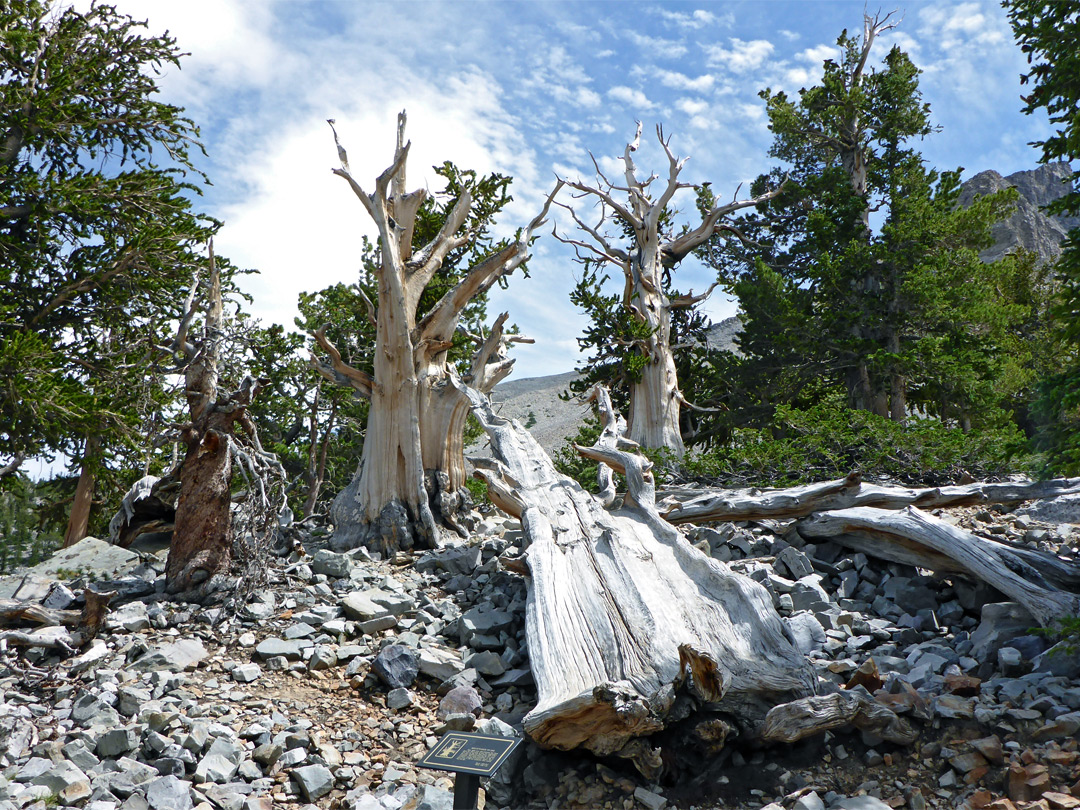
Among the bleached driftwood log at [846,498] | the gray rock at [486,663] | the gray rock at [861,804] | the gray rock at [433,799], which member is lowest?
the gray rock at [861,804]

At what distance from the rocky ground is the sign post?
1.81 ft

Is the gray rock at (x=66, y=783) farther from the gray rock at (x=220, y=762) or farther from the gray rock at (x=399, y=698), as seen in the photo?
the gray rock at (x=399, y=698)

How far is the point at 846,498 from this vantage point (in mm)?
6332

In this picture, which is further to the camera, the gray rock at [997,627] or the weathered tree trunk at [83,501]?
the weathered tree trunk at [83,501]

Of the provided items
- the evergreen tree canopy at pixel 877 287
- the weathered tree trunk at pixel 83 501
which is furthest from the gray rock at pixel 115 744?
the evergreen tree canopy at pixel 877 287

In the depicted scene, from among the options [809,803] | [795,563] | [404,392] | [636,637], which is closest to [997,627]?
[795,563]

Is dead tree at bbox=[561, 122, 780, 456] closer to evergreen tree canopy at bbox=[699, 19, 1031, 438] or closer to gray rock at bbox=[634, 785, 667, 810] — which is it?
evergreen tree canopy at bbox=[699, 19, 1031, 438]

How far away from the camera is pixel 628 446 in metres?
8.01

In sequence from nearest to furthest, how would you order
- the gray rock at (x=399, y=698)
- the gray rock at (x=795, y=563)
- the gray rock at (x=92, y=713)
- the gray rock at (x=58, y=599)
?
the gray rock at (x=92, y=713) → the gray rock at (x=399, y=698) → the gray rock at (x=58, y=599) → the gray rock at (x=795, y=563)

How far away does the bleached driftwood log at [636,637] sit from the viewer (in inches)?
129

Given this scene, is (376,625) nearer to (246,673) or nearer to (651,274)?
(246,673)

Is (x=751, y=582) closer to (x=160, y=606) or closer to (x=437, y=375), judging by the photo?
(x=160, y=606)

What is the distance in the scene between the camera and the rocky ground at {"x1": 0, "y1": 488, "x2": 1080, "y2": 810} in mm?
3088

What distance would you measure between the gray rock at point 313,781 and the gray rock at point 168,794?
49cm
